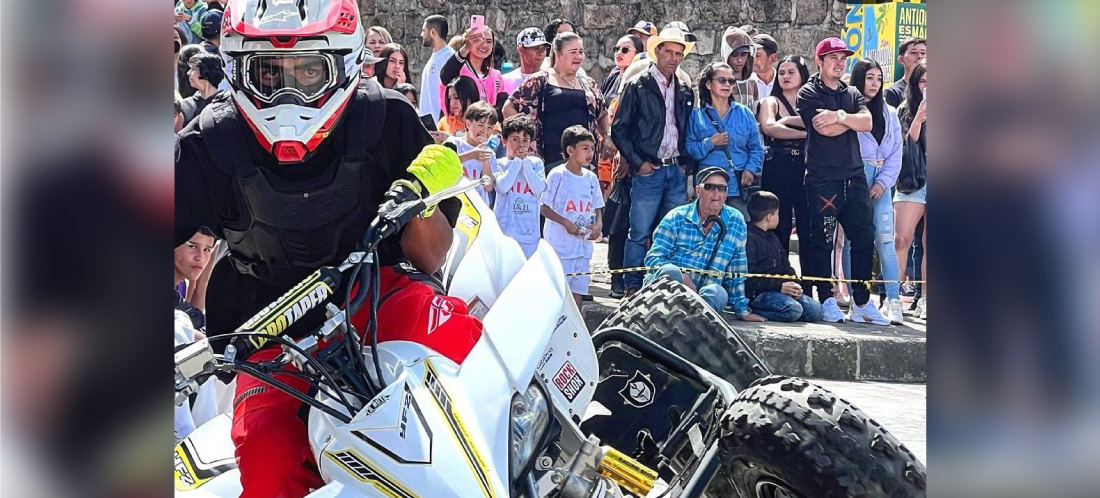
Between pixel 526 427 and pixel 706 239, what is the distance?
193 inches

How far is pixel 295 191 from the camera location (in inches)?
134

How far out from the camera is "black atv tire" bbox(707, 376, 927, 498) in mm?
3654

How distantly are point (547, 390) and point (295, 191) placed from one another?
91 cm

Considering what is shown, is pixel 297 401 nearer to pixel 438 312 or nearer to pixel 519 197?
pixel 438 312

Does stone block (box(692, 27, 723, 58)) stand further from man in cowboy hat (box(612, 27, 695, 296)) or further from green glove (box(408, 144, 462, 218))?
green glove (box(408, 144, 462, 218))

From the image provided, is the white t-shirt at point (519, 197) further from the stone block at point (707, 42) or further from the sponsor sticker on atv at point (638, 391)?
the stone block at point (707, 42)

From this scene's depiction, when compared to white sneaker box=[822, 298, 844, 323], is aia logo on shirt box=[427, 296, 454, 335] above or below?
above

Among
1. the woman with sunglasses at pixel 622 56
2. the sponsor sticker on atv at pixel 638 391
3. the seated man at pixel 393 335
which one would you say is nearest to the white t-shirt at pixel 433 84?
the woman with sunglasses at pixel 622 56

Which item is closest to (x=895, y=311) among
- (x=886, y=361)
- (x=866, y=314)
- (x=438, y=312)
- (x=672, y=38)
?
(x=866, y=314)

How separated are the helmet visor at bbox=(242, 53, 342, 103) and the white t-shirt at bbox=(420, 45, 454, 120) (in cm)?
703

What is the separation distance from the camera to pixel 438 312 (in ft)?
11.4

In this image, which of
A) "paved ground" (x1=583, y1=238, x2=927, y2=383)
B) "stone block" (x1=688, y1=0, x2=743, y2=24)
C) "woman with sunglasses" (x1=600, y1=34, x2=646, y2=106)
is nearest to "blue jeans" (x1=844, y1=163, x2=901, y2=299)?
"paved ground" (x1=583, y1=238, x2=927, y2=383)

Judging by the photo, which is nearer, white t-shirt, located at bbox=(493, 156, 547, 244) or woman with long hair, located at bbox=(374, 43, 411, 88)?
white t-shirt, located at bbox=(493, 156, 547, 244)
